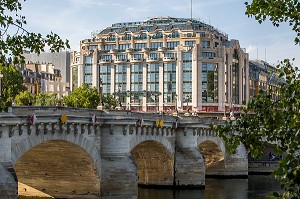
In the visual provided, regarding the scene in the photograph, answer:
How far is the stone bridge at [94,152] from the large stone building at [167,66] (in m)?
74.1

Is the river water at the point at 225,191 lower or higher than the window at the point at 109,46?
lower


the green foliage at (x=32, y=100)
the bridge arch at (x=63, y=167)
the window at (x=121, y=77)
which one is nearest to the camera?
the bridge arch at (x=63, y=167)

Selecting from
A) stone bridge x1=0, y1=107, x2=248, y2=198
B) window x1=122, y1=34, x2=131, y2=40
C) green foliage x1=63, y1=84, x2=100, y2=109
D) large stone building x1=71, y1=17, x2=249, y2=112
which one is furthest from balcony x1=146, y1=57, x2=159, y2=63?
stone bridge x1=0, y1=107, x2=248, y2=198

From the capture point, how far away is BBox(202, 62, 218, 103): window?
150375 mm

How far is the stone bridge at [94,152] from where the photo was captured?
44.1 m

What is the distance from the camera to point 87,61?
164 metres

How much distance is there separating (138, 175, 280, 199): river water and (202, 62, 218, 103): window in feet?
210

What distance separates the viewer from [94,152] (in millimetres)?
54125

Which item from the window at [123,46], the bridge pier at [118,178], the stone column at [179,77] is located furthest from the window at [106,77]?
the bridge pier at [118,178]

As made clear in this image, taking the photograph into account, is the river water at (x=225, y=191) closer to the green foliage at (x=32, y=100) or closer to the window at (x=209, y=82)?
the green foliage at (x=32, y=100)

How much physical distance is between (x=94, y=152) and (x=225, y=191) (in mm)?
24250

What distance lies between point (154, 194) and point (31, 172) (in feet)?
50.1

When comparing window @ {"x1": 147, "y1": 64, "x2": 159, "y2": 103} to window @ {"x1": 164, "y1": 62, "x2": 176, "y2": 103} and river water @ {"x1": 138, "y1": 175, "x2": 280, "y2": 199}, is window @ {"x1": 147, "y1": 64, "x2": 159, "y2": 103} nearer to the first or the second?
window @ {"x1": 164, "y1": 62, "x2": 176, "y2": 103}

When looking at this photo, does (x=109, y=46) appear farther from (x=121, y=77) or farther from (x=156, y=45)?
(x=156, y=45)
